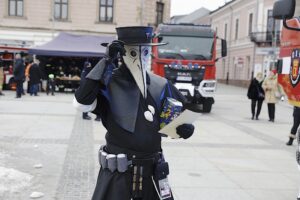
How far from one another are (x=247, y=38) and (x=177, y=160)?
34.6 m

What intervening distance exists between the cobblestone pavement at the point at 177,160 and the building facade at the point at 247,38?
21170mm

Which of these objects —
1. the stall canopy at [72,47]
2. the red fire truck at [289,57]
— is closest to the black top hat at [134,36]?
the red fire truck at [289,57]

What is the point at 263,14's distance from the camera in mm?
36781

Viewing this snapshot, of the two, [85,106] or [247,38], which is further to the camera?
[247,38]

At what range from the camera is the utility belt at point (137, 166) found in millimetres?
3062

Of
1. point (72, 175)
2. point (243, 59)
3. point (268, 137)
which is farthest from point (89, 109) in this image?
point (243, 59)

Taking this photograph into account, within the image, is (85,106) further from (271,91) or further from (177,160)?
(271,91)

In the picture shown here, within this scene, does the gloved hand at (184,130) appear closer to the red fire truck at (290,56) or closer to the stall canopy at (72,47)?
the red fire truck at (290,56)

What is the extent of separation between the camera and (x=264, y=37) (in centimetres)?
3662

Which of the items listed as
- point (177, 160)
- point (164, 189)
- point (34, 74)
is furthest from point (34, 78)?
point (164, 189)

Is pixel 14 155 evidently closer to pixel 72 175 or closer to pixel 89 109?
pixel 72 175

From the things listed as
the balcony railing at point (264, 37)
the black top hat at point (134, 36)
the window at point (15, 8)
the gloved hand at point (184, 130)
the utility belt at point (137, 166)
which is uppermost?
the window at point (15, 8)

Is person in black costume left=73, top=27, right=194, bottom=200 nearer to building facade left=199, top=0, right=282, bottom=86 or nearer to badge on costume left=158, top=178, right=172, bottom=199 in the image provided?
badge on costume left=158, top=178, right=172, bottom=199

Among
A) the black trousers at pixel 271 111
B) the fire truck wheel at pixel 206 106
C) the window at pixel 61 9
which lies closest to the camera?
the black trousers at pixel 271 111
